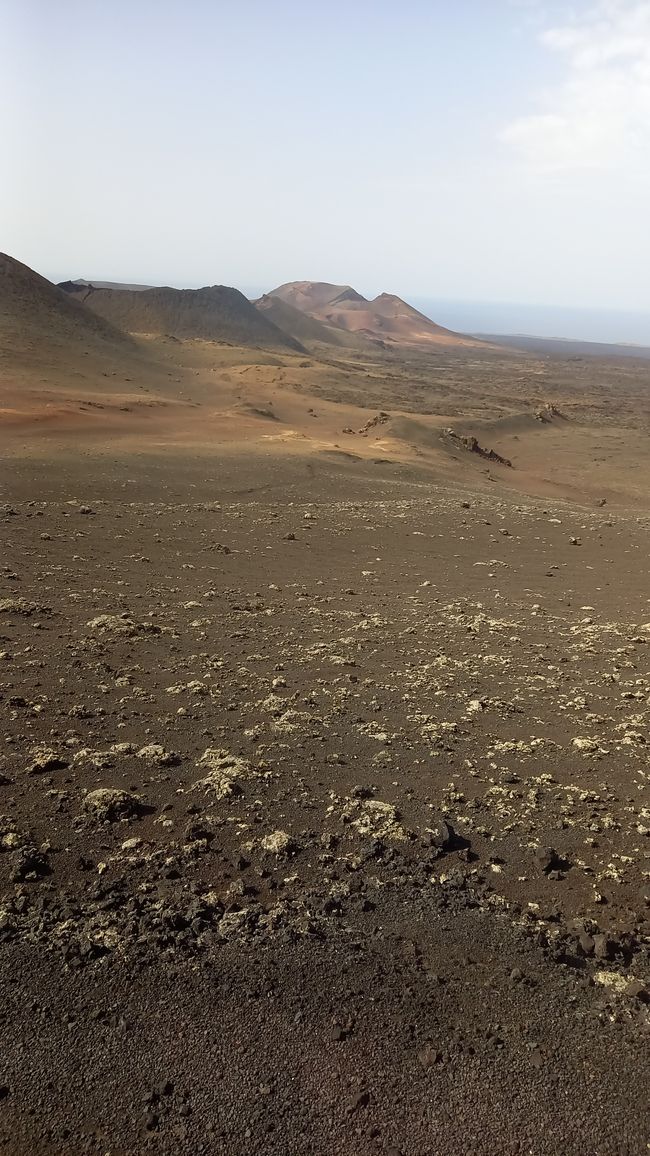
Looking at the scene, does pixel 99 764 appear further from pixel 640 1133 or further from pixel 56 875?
pixel 640 1133

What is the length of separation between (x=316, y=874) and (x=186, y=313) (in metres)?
65.7

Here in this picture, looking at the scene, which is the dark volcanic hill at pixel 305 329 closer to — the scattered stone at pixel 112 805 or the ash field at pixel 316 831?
the ash field at pixel 316 831

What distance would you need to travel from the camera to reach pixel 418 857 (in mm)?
4312

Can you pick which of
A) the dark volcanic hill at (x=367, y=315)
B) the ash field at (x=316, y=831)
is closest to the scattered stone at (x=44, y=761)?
the ash field at (x=316, y=831)

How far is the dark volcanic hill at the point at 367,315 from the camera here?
366 ft

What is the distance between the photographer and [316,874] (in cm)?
413

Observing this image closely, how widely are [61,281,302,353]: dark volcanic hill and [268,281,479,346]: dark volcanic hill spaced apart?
3439 cm

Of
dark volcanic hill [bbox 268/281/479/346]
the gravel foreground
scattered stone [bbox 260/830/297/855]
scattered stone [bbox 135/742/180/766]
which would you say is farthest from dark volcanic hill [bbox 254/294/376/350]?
scattered stone [bbox 260/830/297/855]

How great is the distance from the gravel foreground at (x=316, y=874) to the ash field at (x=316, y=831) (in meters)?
0.02

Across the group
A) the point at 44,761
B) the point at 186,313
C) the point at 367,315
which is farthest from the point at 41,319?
the point at 367,315

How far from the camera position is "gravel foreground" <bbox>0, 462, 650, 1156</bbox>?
290 cm

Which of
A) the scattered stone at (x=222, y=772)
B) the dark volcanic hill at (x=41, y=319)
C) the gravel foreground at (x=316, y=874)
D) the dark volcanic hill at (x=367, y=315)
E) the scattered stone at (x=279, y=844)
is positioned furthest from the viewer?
the dark volcanic hill at (x=367, y=315)

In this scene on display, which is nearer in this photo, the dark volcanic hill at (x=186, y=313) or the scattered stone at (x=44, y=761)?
the scattered stone at (x=44, y=761)

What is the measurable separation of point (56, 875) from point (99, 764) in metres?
1.06
